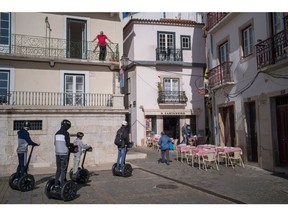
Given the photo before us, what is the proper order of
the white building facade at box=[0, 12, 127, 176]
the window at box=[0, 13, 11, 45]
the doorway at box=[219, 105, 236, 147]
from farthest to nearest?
1. the window at box=[0, 13, 11, 45]
2. the doorway at box=[219, 105, 236, 147]
3. the white building facade at box=[0, 12, 127, 176]

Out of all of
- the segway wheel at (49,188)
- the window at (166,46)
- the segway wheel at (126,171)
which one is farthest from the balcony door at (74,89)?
the segway wheel at (49,188)

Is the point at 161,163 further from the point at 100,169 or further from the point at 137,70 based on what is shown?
the point at 137,70

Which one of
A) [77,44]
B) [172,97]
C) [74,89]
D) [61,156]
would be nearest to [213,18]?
[77,44]

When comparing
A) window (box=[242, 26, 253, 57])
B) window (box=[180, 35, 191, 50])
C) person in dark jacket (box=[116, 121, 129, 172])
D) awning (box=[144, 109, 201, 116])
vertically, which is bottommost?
person in dark jacket (box=[116, 121, 129, 172])

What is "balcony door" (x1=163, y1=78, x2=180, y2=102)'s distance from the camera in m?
22.5

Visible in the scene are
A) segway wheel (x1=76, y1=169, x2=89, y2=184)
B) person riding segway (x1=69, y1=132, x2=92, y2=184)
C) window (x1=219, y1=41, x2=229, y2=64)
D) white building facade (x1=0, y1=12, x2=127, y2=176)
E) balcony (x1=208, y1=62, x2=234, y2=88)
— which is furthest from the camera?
window (x1=219, y1=41, x2=229, y2=64)

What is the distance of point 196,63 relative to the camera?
76.7 ft

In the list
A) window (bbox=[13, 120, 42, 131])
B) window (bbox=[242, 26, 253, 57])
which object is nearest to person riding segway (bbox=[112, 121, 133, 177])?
window (bbox=[13, 120, 42, 131])

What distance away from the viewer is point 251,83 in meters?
12.3

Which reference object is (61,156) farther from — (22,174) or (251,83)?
(251,83)

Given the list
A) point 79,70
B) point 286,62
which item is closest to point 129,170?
point 286,62

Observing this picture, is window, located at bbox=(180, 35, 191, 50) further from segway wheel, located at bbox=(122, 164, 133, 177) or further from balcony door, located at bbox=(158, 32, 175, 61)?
segway wheel, located at bbox=(122, 164, 133, 177)

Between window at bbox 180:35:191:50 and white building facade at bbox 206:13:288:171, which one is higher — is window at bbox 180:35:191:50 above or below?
above

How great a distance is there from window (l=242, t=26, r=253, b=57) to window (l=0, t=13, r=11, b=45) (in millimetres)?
11184
